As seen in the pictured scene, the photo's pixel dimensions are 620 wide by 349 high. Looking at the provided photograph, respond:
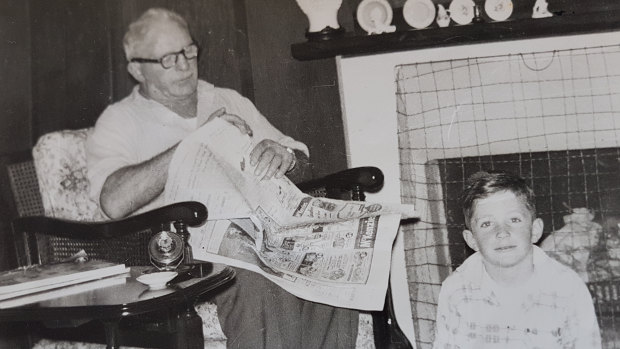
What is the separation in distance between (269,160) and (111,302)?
506mm

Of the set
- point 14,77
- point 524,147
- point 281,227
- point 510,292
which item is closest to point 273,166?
point 281,227

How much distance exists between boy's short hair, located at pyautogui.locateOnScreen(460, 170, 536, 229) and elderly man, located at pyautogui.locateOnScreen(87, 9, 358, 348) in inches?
14.5

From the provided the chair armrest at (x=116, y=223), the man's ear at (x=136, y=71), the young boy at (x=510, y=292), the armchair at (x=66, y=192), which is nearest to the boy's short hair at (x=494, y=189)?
the young boy at (x=510, y=292)

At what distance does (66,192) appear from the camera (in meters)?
1.41

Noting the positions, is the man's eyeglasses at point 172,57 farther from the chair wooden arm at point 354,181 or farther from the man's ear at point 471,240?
the man's ear at point 471,240

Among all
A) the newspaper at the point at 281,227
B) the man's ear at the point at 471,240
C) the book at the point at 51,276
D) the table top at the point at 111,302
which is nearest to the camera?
the table top at the point at 111,302

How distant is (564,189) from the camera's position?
4.73ft

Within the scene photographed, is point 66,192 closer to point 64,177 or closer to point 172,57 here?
point 64,177

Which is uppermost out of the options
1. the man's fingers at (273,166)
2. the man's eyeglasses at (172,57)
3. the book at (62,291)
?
the man's eyeglasses at (172,57)

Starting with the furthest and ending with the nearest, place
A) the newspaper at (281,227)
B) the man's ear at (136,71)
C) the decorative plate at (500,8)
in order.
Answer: the man's ear at (136,71) → the decorative plate at (500,8) → the newspaper at (281,227)

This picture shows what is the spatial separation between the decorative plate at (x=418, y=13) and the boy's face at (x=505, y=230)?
47 centimetres

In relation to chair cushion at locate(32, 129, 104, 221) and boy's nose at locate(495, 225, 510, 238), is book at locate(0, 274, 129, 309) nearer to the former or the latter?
chair cushion at locate(32, 129, 104, 221)

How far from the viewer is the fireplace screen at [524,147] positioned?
1407mm

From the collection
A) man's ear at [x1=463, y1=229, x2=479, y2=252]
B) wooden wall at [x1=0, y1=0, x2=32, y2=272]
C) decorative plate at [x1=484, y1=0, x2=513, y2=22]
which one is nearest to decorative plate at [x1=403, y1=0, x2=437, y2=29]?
decorative plate at [x1=484, y1=0, x2=513, y2=22]
